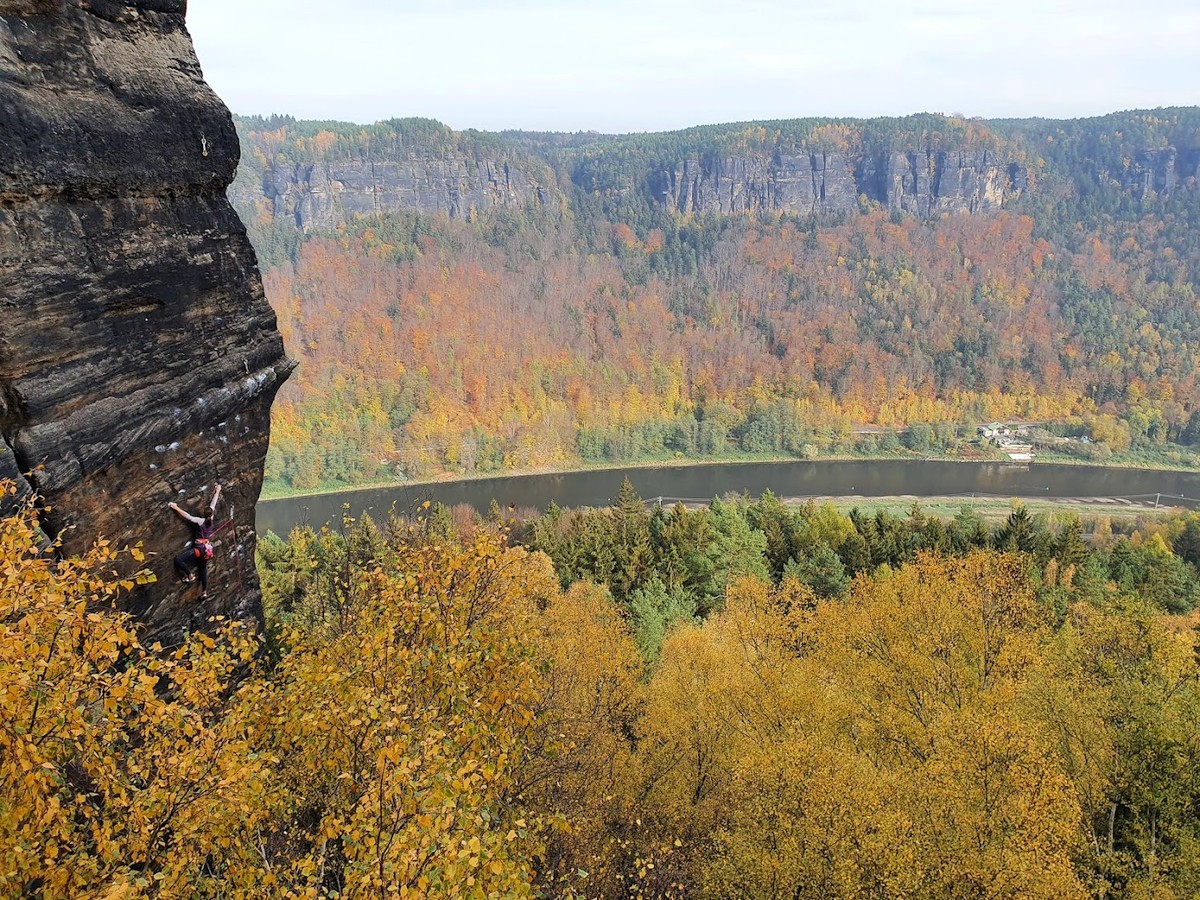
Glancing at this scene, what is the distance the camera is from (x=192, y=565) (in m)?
8.24

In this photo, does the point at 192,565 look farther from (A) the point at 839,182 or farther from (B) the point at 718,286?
(A) the point at 839,182

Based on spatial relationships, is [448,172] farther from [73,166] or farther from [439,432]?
[73,166]

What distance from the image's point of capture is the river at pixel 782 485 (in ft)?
238

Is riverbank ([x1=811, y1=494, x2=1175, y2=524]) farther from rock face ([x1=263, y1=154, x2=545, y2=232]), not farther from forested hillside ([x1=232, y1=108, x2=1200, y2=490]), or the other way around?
rock face ([x1=263, y1=154, x2=545, y2=232])

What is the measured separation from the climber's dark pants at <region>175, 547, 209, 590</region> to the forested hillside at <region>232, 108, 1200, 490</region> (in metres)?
73.9

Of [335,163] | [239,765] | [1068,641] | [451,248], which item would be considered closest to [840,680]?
[1068,641]

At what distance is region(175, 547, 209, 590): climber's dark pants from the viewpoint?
8.09m

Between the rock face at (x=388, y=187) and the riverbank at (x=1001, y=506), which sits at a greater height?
the rock face at (x=388, y=187)

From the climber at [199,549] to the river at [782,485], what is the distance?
197ft

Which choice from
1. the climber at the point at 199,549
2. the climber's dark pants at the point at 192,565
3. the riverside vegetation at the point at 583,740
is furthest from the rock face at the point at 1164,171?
the climber's dark pants at the point at 192,565

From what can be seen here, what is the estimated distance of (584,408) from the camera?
99688mm

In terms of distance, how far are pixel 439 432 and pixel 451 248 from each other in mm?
64570

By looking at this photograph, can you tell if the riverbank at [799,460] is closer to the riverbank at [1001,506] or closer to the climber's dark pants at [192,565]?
the riverbank at [1001,506]

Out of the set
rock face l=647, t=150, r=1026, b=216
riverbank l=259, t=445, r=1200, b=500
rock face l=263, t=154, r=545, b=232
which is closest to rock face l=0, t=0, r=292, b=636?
riverbank l=259, t=445, r=1200, b=500
